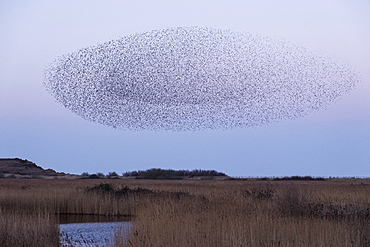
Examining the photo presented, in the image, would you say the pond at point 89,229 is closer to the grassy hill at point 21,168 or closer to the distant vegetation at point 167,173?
the distant vegetation at point 167,173

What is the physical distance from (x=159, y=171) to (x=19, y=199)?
200 ft

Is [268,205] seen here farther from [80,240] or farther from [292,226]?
[80,240]

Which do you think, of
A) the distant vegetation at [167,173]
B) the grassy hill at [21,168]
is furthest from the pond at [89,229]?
the grassy hill at [21,168]

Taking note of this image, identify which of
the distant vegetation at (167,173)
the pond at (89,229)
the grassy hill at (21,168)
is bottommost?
the pond at (89,229)

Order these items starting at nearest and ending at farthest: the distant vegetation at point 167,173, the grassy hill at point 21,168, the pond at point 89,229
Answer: the pond at point 89,229
the distant vegetation at point 167,173
the grassy hill at point 21,168

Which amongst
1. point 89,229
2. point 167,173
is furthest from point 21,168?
point 89,229

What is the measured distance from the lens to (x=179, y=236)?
1295 cm

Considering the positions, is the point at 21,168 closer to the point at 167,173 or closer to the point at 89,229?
the point at 167,173

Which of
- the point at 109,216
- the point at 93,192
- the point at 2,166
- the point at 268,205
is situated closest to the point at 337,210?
the point at 268,205

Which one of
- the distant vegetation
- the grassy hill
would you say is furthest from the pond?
the grassy hill

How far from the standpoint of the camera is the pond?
15.1 meters

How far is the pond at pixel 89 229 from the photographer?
49.6ft

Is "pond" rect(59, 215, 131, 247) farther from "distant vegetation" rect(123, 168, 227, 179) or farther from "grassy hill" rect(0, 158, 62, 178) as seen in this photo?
"grassy hill" rect(0, 158, 62, 178)

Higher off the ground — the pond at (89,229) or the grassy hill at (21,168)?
the grassy hill at (21,168)
